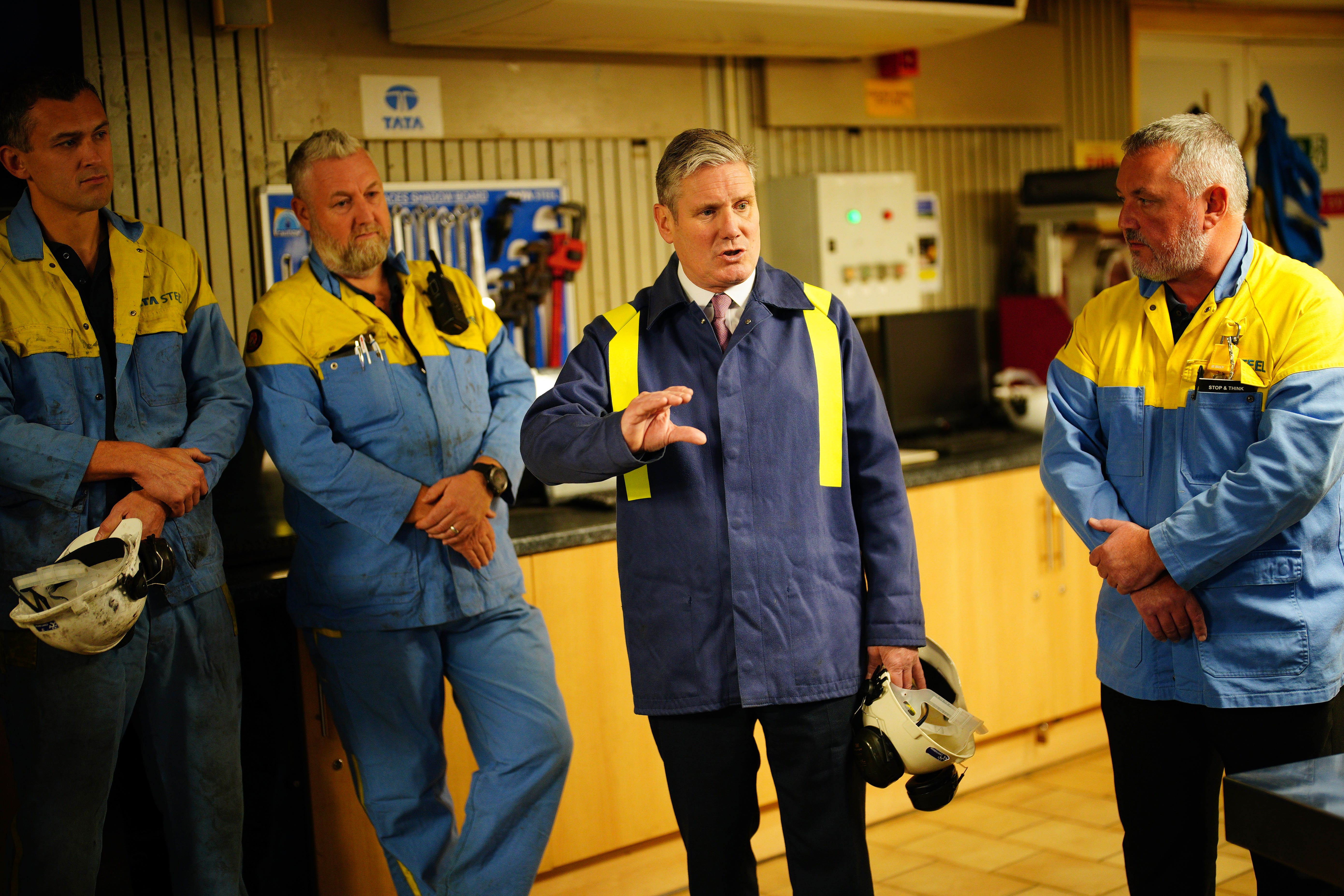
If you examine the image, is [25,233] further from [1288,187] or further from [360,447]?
[1288,187]

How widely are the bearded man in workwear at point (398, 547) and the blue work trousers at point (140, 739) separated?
245 millimetres

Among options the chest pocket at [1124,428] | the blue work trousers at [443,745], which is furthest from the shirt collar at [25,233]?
the chest pocket at [1124,428]

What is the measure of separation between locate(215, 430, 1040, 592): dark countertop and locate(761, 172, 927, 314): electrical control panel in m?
0.80

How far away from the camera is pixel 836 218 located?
414 centimetres

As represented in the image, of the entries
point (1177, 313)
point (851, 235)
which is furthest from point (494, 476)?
point (851, 235)

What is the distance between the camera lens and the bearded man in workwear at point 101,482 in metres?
2.21

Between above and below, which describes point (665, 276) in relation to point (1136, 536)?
above

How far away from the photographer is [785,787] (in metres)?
2.02

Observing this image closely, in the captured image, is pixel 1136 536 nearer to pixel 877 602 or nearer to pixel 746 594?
pixel 877 602

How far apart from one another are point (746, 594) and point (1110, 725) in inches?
29.4

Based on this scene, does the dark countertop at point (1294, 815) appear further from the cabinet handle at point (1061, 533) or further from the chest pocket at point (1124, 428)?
the cabinet handle at point (1061, 533)

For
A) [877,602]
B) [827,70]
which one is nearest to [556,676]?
[877,602]

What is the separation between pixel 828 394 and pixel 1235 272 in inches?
28.4

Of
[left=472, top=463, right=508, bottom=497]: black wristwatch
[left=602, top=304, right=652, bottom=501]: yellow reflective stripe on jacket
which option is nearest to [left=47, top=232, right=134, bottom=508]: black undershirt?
[left=472, top=463, right=508, bottom=497]: black wristwatch
